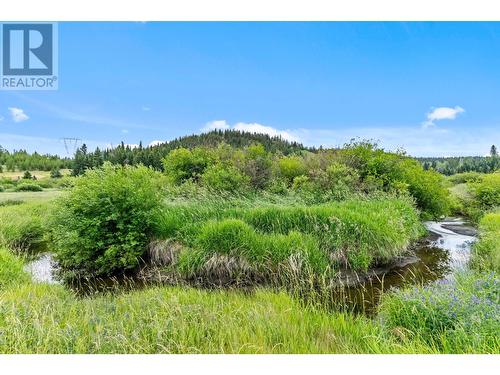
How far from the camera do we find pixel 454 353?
2980 mm

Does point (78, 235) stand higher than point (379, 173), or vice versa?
point (379, 173)

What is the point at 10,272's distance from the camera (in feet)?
20.2

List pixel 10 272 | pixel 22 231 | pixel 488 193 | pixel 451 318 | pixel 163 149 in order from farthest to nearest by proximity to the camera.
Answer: pixel 163 149
pixel 488 193
pixel 22 231
pixel 10 272
pixel 451 318

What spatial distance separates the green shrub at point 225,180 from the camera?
14273 millimetres

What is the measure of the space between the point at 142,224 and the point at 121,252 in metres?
1.01

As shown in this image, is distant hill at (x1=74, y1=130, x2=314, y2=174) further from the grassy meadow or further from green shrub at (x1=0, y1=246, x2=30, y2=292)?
green shrub at (x1=0, y1=246, x2=30, y2=292)

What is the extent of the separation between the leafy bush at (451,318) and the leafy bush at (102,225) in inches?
274

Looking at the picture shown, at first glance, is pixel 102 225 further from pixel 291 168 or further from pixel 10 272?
pixel 291 168

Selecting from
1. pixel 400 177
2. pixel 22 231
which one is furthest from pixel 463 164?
pixel 22 231

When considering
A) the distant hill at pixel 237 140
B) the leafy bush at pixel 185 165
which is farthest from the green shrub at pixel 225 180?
the distant hill at pixel 237 140

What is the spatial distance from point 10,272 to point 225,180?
9.61 m

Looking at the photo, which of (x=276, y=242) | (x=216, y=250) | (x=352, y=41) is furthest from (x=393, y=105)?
(x=216, y=250)

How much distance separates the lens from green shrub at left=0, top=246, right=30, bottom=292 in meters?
5.68

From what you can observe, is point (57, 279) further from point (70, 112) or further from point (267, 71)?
point (267, 71)
